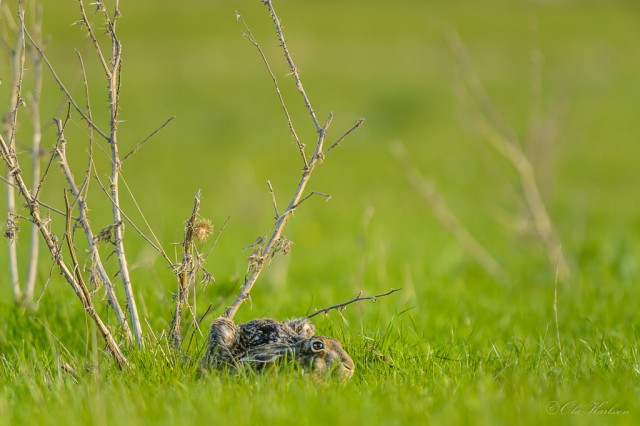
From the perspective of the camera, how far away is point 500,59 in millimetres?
30922

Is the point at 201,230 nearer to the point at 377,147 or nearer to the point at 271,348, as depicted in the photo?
the point at 271,348

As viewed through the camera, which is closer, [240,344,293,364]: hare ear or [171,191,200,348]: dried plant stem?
[240,344,293,364]: hare ear

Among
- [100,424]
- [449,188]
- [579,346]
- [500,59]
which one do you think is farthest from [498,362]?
[500,59]

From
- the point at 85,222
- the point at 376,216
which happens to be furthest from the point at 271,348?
the point at 376,216

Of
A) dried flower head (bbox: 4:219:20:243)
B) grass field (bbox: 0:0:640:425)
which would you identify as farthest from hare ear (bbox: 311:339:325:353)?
dried flower head (bbox: 4:219:20:243)

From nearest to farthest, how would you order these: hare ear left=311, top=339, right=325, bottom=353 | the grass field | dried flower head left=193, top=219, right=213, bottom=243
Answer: the grass field, hare ear left=311, top=339, right=325, bottom=353, dried flower head left=193, top=219, right=213, bottom=243

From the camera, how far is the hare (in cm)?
314

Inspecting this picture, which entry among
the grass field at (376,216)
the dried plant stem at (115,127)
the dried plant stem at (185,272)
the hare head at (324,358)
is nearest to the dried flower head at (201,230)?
the dried plant stem at (185,272)

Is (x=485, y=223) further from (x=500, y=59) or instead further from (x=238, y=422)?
(x=500, y=59)

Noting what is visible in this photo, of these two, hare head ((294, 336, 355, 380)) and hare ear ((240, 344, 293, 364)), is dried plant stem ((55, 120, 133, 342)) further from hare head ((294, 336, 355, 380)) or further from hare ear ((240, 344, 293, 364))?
hare head ((294, 336, 355, 380))

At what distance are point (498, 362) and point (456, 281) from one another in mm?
3726

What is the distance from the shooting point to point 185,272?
351cm

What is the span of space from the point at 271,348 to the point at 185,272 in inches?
21.1

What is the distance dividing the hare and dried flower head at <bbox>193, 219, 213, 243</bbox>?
13.9 inches
